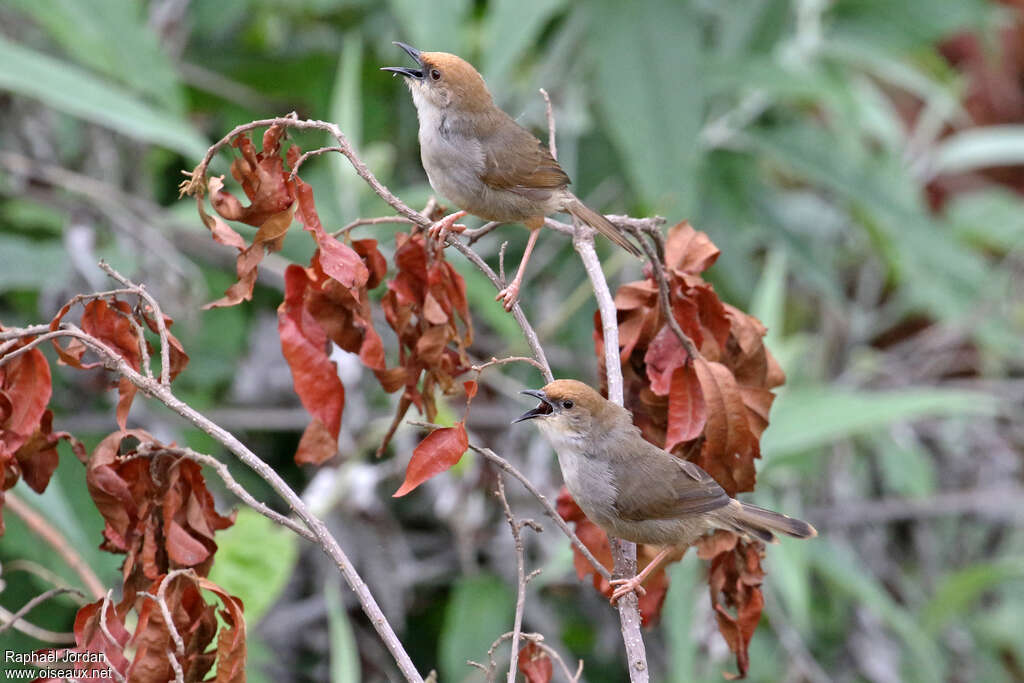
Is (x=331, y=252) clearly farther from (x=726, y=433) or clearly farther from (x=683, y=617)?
(x=683, y=617)

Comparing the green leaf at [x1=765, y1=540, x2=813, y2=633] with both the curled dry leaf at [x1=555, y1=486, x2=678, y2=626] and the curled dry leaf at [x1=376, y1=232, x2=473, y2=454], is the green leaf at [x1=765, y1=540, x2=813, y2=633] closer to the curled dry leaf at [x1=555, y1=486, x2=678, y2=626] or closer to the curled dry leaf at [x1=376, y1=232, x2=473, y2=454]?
the curled dry leaf at [x1=555, y1=486, x2=678, y2=626]

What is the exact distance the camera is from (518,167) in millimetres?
2971

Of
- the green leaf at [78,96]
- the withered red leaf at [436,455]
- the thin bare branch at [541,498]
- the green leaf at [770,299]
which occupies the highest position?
the green leaf at [770,299]

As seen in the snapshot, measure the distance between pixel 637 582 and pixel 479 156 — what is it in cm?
123

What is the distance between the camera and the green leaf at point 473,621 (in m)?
4.45

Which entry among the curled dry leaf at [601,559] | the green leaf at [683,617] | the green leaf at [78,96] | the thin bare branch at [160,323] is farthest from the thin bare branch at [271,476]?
the green leaf at [683,617]

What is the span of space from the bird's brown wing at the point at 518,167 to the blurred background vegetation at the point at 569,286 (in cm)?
106

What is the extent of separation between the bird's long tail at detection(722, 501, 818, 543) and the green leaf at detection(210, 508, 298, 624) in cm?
120

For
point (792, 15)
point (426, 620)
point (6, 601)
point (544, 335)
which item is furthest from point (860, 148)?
point (6, 601)

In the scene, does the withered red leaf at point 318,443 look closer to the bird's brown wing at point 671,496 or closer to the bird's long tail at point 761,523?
the bird's brown wing at point 671,496

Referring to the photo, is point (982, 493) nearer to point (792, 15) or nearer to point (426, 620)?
point (792, 15)

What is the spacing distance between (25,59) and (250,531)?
1654 millimetres

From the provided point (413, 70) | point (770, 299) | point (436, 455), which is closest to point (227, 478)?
point (436, 455)

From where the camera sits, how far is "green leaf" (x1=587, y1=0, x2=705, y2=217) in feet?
14.5
